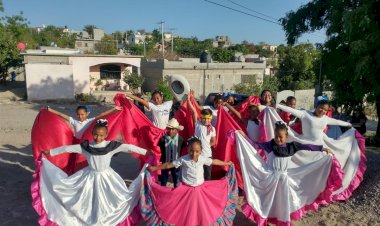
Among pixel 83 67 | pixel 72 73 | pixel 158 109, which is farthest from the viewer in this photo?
pixel 83 67

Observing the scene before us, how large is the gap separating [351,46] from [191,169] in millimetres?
7570

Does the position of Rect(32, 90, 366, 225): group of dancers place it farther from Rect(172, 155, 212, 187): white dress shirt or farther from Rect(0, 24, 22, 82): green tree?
Rect(0, 24, 22, 82): green tree

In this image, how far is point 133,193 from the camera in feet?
17.1

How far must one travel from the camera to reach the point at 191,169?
193 inches

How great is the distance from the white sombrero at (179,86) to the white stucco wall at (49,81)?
55.0ft

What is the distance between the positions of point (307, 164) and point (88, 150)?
3526 mm

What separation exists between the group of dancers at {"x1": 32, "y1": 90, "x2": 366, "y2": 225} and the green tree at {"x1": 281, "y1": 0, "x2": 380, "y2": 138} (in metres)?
4.29

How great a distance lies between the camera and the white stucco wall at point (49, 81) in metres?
22.0

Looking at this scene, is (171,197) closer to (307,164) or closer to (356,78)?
(307,164)

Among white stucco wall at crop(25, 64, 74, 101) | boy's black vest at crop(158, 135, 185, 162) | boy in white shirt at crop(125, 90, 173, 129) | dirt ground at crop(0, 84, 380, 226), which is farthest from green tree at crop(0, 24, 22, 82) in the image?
boy's black vest at crop(158, 135, 185, 162)

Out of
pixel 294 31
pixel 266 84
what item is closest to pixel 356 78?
pixel 294 31

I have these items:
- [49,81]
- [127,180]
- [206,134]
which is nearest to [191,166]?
[206,134]

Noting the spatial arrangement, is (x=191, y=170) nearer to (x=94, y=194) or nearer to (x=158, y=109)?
(x=94, y=194)

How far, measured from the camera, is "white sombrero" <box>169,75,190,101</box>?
743 cm
